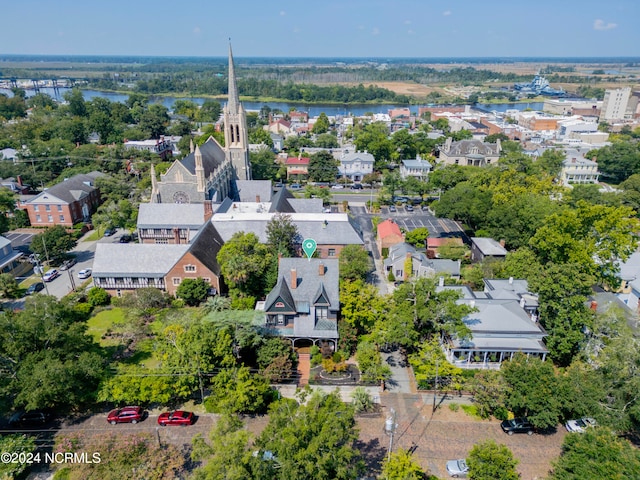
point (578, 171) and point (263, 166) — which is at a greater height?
point (263, 166)

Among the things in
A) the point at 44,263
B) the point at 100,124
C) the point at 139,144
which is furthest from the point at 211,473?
the point at 100,124

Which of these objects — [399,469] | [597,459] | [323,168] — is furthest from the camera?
[323,168]

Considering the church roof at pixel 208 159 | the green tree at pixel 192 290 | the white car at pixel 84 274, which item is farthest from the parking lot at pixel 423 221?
the white car at pixel 84 274

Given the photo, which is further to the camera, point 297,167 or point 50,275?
point 297,167

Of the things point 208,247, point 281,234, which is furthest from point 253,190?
point 208,247

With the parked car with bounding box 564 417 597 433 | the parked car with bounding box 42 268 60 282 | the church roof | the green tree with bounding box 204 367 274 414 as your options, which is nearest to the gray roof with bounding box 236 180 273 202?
the church roof

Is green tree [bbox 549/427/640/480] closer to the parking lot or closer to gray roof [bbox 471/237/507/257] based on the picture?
gray roof [bbox 471/237/507/257]

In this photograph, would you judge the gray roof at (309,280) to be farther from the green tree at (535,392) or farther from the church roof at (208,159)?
the church roof at (208,159)

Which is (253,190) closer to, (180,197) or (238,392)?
(180,197)
